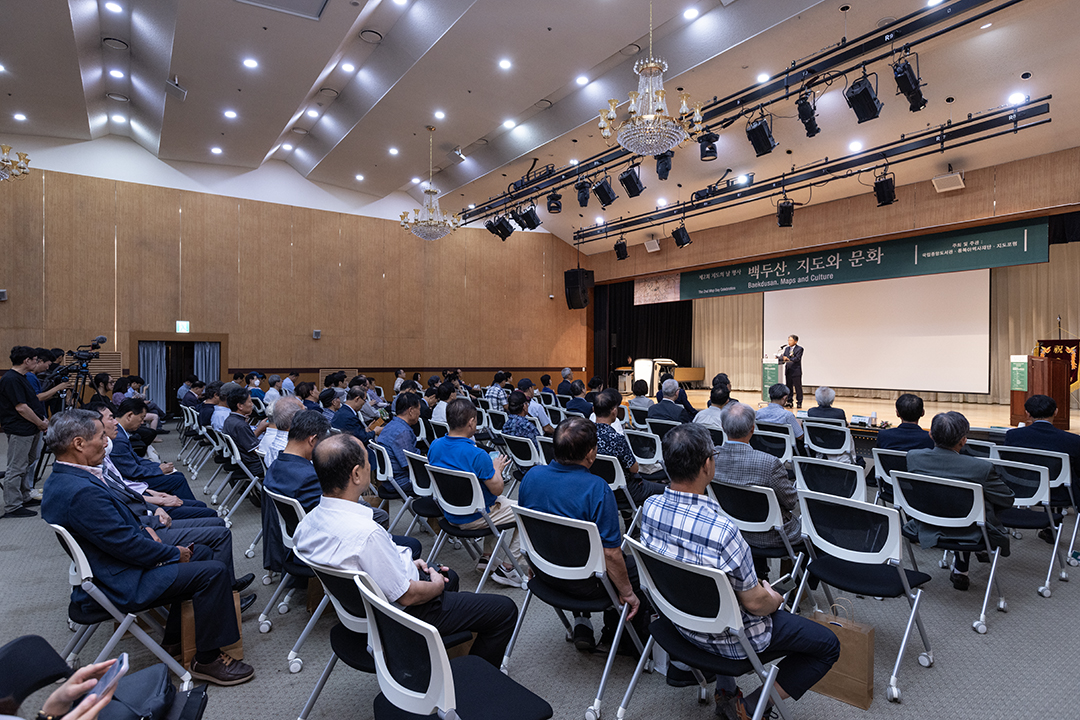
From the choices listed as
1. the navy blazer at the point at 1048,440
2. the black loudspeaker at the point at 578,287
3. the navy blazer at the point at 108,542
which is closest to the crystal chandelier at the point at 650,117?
the navy blazer at the point at 1048,440

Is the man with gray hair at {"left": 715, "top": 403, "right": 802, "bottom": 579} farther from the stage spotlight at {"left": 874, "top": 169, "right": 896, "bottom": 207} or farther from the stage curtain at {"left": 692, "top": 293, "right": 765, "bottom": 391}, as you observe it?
the stage curtain at {"left": 692, "top": 293, "right": 765, "bottom": 391}

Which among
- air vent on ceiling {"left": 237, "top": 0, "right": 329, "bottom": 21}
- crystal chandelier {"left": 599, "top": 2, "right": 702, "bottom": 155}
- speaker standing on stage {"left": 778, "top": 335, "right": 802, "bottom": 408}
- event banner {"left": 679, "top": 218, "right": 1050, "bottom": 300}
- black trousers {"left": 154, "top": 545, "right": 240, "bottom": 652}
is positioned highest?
air vent on ceiling {"left": 237, "top": 0, "right": 329, "bottom": 21}

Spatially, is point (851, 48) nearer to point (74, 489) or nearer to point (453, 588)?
point (453, 588)

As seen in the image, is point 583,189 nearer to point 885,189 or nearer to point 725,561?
point 885,189

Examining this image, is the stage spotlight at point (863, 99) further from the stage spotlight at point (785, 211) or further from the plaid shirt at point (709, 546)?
the plaid shirt at point (709, 546)

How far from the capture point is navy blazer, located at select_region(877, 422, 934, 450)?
172 inches

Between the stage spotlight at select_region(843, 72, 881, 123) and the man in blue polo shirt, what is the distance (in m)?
6.29

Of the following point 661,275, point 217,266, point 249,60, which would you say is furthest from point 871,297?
point 217,266

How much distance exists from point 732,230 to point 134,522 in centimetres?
1357

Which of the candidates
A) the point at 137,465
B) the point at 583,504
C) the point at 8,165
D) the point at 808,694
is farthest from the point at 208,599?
the point at 8,165

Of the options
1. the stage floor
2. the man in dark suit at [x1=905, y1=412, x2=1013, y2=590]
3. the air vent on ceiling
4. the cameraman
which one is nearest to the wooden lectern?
the stage floor

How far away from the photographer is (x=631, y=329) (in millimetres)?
19328

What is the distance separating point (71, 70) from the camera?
8.80 metres

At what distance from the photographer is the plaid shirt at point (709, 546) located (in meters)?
1.98
